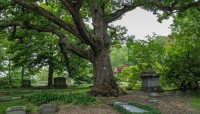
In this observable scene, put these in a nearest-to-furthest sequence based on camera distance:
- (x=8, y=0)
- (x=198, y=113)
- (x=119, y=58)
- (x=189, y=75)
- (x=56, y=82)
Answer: (x=198, y=113) < (x=8, y=0) < (x=189, y=75) < (x=56, y=82) < (x=119, y=58)

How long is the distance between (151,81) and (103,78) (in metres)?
3.34

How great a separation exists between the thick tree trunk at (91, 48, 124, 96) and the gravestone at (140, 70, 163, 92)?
243cm

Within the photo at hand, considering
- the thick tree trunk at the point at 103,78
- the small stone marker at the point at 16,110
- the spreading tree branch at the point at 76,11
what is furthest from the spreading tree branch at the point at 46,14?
the small stone marker at the point at 16,110

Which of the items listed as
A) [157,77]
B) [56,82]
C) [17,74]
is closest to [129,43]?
[157,77]

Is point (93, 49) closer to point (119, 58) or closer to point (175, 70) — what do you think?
point (175, 70)

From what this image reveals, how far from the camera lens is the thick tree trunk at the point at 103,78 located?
955 centimetres

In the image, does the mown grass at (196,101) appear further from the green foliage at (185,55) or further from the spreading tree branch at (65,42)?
the spreading tree branch at (65,42)

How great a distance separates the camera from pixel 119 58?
55.7 meters

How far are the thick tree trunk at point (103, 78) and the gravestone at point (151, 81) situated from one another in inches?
95.6

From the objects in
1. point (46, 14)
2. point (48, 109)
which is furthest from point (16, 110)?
point (46, 14)

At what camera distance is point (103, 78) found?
32.3 feet

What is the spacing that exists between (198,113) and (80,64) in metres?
13.7

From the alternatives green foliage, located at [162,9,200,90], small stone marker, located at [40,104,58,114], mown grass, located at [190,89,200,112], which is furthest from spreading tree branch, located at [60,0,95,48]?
green foliage, located at [162,9,200,90]

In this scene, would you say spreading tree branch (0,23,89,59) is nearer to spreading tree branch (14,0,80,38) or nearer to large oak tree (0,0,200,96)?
large oak tree (0,0,200,96)
